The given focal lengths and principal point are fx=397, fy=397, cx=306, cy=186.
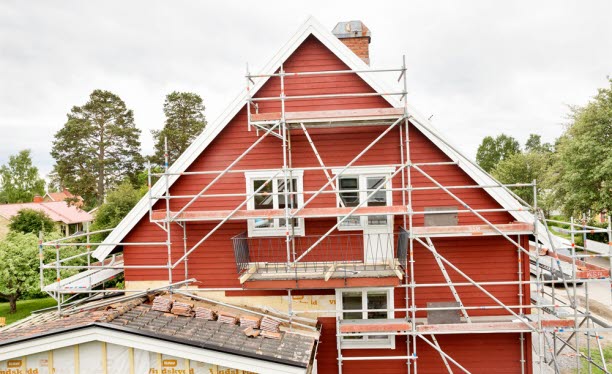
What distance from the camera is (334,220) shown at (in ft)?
36.1

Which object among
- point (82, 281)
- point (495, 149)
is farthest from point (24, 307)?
point (495, 149)

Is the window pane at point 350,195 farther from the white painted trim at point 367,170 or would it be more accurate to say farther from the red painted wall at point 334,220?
the red painted wall at point 334,220

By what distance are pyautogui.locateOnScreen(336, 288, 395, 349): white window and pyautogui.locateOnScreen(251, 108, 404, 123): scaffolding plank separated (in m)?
4.63

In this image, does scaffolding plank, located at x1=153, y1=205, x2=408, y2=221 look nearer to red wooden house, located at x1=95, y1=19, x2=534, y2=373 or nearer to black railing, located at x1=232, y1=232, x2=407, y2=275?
red wooden house, located at x1=95, y1=19, x2=534, y2=373

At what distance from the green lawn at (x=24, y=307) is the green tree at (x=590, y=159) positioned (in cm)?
3939

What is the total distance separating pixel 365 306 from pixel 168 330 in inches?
204

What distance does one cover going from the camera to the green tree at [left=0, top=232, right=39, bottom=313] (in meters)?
21.7

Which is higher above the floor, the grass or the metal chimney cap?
the metal chimney cap

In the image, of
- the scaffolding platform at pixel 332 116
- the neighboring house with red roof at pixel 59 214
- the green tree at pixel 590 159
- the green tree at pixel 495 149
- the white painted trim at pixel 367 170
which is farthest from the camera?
the green tree at pixel 495 149

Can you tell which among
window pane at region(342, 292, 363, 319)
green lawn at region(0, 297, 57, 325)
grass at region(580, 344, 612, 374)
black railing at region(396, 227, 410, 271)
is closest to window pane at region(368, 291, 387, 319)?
window pane at region(342, 292, 363, 319)

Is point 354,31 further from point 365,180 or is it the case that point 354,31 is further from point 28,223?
point 28,223

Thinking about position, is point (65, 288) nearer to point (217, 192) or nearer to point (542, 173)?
point (217, 192)

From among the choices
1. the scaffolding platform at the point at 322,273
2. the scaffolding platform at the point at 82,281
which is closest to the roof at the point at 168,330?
the scaffolding platform at the point at 82,281

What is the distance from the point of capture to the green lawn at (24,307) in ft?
76.4
